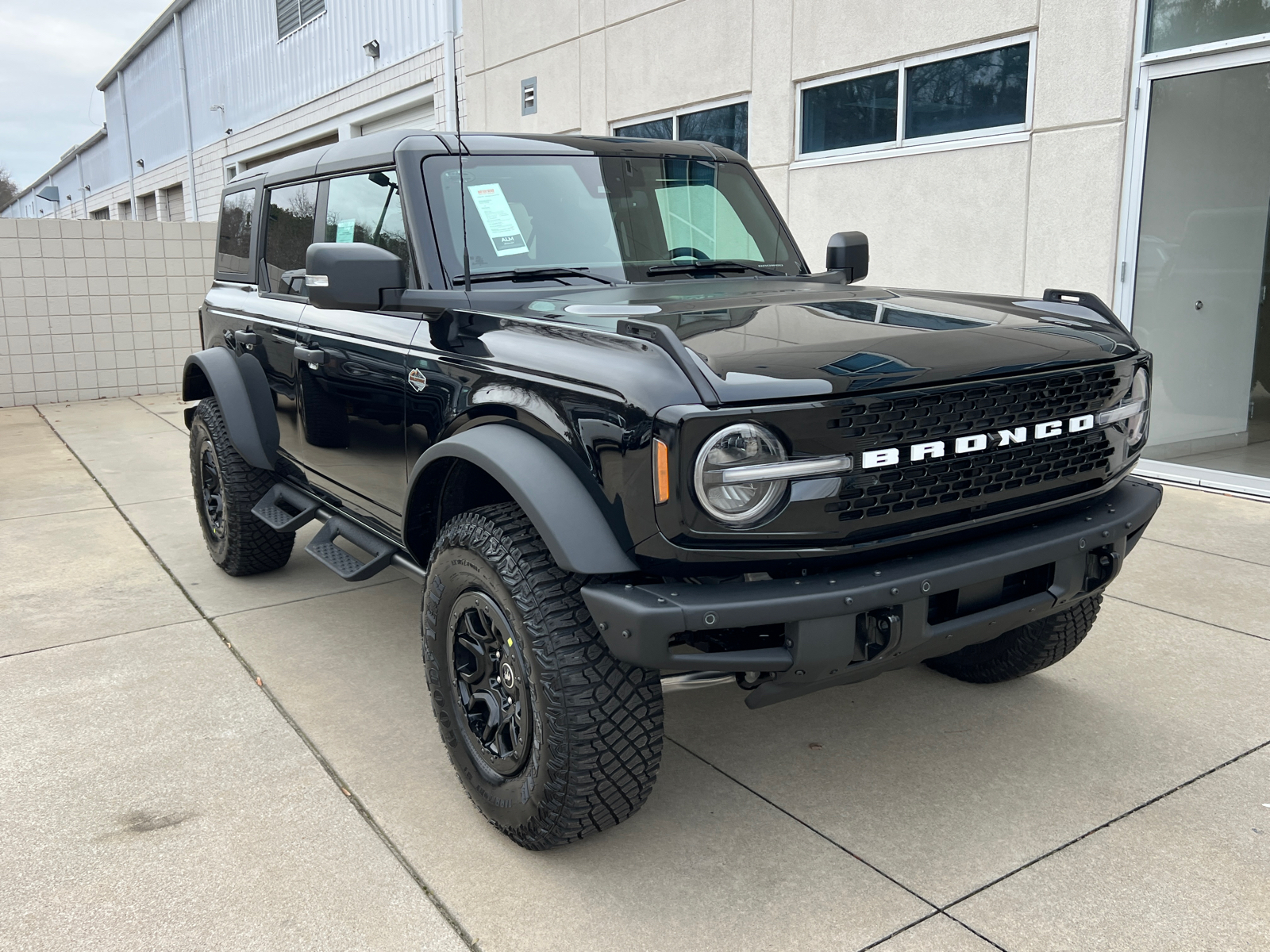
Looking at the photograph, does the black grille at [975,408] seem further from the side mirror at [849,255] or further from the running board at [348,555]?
the running board at [348,555]

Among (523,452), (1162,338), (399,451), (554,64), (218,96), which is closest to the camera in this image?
(523,452)

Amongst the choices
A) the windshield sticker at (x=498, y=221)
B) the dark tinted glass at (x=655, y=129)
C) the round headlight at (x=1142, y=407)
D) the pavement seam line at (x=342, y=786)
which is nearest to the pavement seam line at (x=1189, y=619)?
the round headlight at (x=1142, y=407)

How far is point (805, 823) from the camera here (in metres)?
2.71

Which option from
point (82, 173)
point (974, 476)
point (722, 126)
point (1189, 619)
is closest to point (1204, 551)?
point (1189, 619)

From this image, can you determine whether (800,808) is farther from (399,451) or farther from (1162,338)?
(1162,338)

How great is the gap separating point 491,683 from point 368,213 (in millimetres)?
1779

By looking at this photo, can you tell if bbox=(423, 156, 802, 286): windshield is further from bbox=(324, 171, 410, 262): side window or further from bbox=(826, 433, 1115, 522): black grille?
bbox=(826, 433, 1115, 522): black grille

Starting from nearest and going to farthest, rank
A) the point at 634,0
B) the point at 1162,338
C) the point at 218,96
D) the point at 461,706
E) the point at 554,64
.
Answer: the point at 461,706 < the point at 1162,338 < the point at 634,0 < the point at 554,64 < the point at 218,96

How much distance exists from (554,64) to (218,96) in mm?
15986

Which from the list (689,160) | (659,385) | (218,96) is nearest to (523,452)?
(659,385)

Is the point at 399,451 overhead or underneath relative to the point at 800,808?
overhead

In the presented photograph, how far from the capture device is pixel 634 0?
33.2 ft

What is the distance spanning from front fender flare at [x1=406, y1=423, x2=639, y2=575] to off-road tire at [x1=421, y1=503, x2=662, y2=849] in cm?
15

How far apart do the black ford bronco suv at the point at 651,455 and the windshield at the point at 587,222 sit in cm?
1
